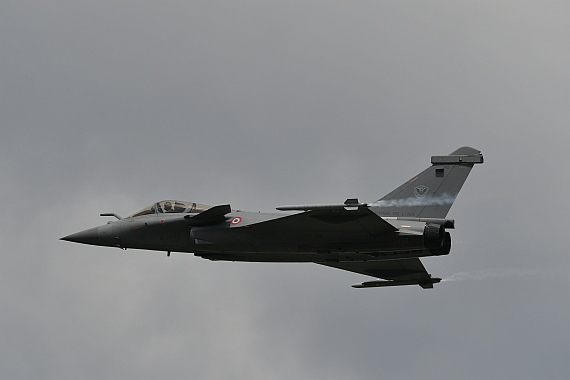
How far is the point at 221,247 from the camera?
3434 cm

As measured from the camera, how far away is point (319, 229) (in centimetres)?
3306

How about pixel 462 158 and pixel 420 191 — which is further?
pixel 462 158

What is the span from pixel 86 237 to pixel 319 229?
825 centimetres

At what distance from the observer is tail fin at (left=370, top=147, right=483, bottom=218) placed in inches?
1355

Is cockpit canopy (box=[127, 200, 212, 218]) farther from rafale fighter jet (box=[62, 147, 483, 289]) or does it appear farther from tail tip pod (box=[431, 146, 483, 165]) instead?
tail tip pod (box=[431, 146, 483, 165])

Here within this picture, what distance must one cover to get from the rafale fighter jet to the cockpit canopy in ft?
0.10

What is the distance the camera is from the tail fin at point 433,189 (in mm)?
34406

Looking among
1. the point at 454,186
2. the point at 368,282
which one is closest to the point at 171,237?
the point at 368,282

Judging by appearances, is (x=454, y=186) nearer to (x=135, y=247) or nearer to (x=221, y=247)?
(x=221, y=247)

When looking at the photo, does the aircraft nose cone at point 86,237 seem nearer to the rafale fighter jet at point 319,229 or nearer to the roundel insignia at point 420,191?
the rafale fighter jet at point 319,229

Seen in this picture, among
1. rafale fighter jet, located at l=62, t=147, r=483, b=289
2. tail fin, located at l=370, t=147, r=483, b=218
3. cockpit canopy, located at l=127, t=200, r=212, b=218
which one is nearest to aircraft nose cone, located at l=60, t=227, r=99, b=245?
rafale fighter jet, located at l=62, t=147, r=483, b=289

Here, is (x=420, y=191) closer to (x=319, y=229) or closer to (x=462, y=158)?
(x=462, y=158)

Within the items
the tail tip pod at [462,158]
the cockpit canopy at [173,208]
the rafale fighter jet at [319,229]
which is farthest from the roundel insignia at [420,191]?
the cockpit canopy at [173,208]

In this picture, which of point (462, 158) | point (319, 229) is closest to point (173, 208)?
point (319, 229)
